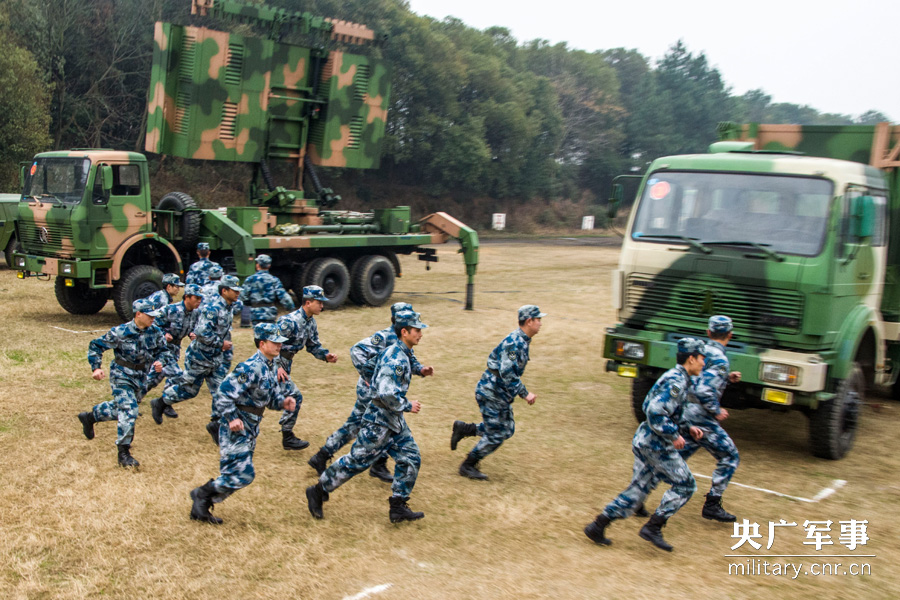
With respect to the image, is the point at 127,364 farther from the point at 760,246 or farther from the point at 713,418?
the point at 760,246

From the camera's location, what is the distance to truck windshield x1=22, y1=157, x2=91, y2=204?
1259 centimetres

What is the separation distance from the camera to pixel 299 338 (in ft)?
25.8

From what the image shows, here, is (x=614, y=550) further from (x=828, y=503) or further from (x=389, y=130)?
(x=389, y=130)

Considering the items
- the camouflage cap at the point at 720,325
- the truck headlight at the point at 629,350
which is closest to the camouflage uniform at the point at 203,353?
the truck headlight at the point at 629,350

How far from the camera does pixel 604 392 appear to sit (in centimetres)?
1039

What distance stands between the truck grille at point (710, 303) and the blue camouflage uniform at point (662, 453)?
2.03 meters

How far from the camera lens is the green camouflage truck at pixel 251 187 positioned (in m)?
12.7

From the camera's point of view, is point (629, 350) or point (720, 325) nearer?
point (720, 325)

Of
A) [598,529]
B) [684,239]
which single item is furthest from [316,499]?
[684,239]

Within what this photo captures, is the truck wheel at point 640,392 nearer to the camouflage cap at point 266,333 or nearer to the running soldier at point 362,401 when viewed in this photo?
the running soldier at point 362,401

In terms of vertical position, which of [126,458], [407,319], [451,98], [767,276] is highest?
[451,98]

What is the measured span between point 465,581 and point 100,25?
3228 cm

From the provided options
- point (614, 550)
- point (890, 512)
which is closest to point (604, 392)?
point (890, 512)

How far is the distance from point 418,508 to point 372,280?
10.5 meters
